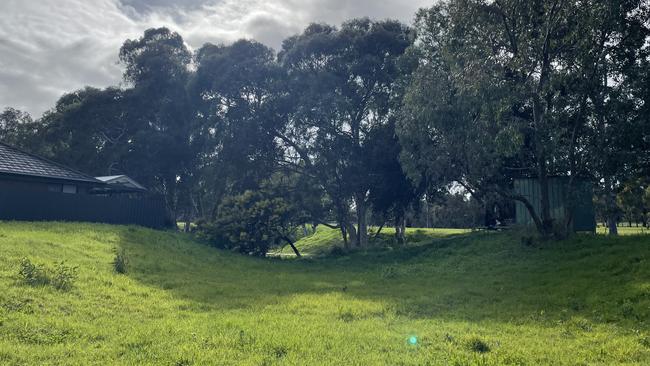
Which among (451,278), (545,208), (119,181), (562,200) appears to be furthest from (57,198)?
(562,200)

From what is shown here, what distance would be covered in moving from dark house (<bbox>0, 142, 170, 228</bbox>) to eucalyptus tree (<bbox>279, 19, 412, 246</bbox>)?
454 inches

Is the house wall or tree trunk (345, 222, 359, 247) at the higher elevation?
the house wall

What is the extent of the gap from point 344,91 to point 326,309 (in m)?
21.9

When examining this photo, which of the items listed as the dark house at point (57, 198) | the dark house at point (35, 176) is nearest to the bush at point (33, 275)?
the dark house at point (57, 198)

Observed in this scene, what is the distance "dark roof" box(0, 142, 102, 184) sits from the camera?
81.8 ft

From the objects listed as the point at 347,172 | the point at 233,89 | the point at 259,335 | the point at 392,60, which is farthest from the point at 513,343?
the point at 233,89

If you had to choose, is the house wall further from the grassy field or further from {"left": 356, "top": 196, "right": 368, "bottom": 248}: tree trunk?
{"left": 356, "top": 196, "right": 368, "bottom": 248}: tree trunk

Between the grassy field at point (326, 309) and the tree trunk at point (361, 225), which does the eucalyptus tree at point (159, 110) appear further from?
the grassy field at point (326, 309)

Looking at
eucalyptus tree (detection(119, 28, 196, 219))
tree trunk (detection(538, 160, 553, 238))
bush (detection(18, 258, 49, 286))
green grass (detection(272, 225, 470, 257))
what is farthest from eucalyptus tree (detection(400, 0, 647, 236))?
eucalyptus tree (detection(119, 28, 196, 219))

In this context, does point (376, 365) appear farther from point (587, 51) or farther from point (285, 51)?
point (285, 51)

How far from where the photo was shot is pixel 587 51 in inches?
717

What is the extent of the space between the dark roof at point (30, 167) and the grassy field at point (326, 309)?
5851mm

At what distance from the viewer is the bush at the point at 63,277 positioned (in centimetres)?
1152

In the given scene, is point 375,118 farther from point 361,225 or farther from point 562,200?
point 562,200
